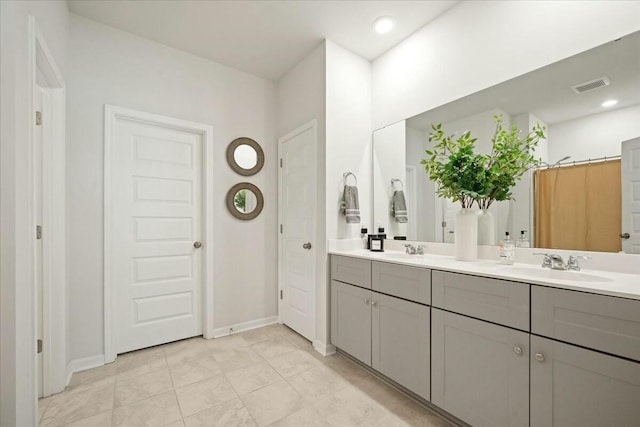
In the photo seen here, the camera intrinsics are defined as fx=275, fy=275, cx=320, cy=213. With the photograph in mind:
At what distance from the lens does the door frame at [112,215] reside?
2.26 metres

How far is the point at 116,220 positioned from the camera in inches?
93.0

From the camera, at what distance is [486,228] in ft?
6.20

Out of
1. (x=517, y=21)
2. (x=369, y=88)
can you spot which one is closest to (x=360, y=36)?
(x=369, y=88)

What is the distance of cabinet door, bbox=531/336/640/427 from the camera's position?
976mm

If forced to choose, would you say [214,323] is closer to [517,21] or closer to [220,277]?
[220,277]

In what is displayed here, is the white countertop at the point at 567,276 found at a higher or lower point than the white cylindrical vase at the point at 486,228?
lower

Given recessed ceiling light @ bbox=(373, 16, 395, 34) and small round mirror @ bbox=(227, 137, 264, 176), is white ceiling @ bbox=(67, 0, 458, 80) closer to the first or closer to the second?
recessed ceiling light @ bbox=(373, 16, 395, 34)

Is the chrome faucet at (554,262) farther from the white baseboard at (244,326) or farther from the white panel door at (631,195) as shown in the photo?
the white baseboard at (244,326)

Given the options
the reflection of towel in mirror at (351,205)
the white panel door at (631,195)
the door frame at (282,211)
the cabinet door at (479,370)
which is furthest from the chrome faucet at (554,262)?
the door frame at (282,211)

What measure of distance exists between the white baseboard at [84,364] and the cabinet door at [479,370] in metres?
2.51

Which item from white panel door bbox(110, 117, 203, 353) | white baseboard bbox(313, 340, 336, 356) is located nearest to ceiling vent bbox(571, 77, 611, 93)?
white baseboard bbox(313, 340, 336, 356)

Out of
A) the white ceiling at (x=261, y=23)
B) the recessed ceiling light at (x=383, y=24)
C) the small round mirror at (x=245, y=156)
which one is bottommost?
the small round mirror at (x=245, y=156)

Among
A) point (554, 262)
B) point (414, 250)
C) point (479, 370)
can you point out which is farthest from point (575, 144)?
point (479, 370)

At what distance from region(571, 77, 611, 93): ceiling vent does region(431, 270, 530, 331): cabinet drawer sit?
1.20 meters
